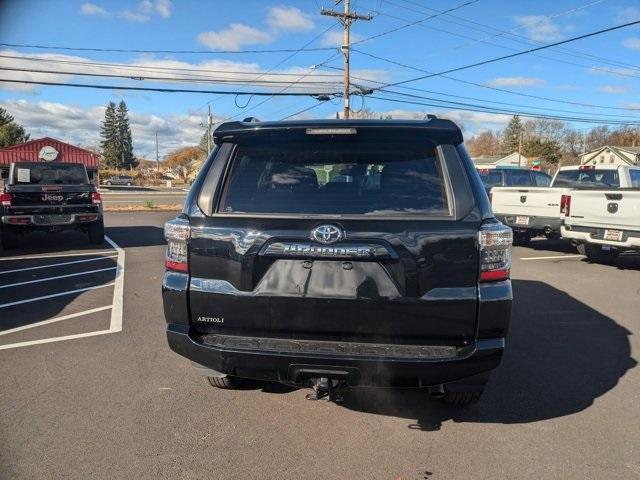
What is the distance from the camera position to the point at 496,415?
361cm

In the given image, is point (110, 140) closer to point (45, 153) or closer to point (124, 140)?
point (124, 140)

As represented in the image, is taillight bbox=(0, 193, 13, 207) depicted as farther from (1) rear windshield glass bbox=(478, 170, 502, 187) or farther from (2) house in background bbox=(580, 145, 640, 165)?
(2) house in background bbox=(580, 145, 640, 165)

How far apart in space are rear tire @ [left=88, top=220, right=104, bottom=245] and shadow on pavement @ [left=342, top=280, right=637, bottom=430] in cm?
939

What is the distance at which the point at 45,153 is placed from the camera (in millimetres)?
54750

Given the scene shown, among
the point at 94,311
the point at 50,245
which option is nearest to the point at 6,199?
the point at 50,245

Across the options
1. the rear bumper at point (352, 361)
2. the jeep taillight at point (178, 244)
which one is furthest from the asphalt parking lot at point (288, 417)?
the jeep taillight at point (178, 244)

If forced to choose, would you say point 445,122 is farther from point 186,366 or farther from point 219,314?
point 186,366

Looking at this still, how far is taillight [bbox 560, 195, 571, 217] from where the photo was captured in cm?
1058

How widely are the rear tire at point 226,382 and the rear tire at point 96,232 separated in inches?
366

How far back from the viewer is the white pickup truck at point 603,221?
929cm

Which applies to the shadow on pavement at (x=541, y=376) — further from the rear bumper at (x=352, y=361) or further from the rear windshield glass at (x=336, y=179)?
the rear windshield glass at (x=336, y=179)

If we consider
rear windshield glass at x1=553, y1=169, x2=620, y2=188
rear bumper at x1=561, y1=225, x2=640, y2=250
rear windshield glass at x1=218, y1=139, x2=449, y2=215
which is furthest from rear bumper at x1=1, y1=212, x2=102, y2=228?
rear windshield glass at x1=553, y1=169, x2=620, y2=188

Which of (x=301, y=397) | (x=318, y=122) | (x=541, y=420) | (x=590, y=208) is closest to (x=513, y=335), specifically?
(x=541, y=420)

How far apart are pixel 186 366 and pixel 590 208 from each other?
8628 mm
